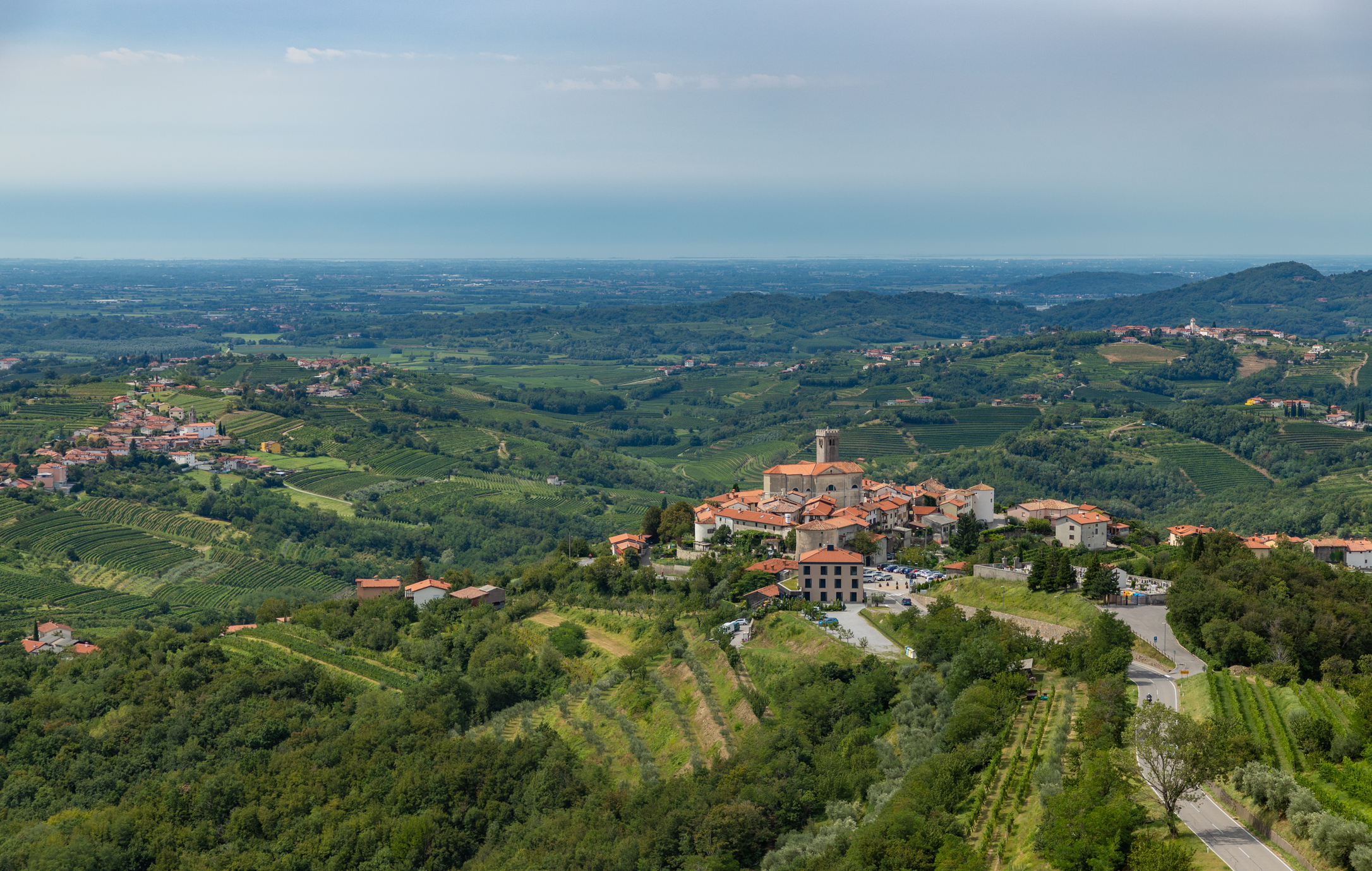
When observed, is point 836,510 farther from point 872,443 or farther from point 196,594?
point 872,443

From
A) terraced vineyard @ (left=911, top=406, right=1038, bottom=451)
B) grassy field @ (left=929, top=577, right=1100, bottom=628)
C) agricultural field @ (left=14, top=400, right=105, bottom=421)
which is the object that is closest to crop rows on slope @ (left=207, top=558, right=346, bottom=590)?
agricultural field @ (left=14, top=400, right=105, bottom=421)

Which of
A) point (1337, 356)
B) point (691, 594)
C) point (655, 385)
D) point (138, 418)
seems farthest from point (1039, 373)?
point (691, 594)

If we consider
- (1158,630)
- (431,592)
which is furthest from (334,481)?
(1158,630)

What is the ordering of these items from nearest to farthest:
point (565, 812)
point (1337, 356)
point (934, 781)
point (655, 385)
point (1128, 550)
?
point (934, 781), point (565, 812), point (1128, 550), point (1337, 356), point (655, 385)

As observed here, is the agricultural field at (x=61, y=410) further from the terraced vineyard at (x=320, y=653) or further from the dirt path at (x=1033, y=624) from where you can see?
the dirt path at (x=1033, y=624)

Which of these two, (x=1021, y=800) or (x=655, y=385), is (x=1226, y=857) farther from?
(x=655, y=385)
